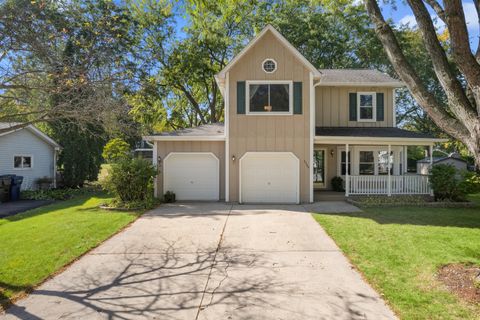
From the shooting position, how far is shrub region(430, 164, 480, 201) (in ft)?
43.8

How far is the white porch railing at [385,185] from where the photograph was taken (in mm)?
14969

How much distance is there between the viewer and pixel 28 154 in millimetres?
19859

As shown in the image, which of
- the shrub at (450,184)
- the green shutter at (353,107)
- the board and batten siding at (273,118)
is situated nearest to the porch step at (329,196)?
the board and batten siding at (273,118)

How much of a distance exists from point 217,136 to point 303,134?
3.59m

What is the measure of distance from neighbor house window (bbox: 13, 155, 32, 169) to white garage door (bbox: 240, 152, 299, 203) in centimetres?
1376

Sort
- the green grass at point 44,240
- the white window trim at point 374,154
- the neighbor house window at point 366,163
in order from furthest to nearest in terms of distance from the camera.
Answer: the neighbor house window at point 366,163, the white window trim at point 374,154, the green grass at point 44,240

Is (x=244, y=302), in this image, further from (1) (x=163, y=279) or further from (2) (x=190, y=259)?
(2) (x=190, y=259)

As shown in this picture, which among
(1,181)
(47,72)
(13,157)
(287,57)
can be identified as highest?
(287,57)

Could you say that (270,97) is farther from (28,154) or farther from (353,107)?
(28,154)

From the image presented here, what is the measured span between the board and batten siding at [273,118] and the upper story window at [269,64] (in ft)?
0.41

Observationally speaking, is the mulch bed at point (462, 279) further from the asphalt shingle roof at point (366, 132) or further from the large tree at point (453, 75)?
the asphalt shingle roof at point (366, 132)

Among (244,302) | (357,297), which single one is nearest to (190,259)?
(244,302)

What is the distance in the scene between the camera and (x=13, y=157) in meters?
18.8

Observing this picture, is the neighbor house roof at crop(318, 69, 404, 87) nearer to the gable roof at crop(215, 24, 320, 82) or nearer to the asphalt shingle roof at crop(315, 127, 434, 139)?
the gable roof at crop(215, 24, 320, 82)
